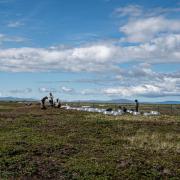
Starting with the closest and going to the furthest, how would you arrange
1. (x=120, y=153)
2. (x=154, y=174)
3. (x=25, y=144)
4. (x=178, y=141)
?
(x=154, y=174), (x=120, y=153), (x=25, y=144), (x=178, y=141)

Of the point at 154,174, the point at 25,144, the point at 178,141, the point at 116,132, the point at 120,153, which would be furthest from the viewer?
the point at 116,132

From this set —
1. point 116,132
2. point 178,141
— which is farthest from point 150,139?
point 116,132

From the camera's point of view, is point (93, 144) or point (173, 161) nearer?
point (173, 161)

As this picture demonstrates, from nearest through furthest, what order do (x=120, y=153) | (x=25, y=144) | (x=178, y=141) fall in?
(x=120, y=153)
(x=25, y=144)
(x=178, y=141)

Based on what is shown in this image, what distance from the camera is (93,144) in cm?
2517

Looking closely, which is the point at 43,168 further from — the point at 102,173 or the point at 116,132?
the point at 116,132

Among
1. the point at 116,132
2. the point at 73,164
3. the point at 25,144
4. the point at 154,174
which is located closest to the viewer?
the point at 154,174

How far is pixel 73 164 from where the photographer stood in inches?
759

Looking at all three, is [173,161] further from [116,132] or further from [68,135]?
[116,132]

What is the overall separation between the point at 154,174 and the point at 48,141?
9110 millimetres

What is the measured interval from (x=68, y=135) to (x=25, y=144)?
571cm

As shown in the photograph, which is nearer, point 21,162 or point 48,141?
point 21,162

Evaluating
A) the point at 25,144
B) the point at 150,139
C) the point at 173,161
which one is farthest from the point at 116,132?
the point at 173,161

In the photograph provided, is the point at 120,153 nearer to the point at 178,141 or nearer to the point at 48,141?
the point at 48,141
